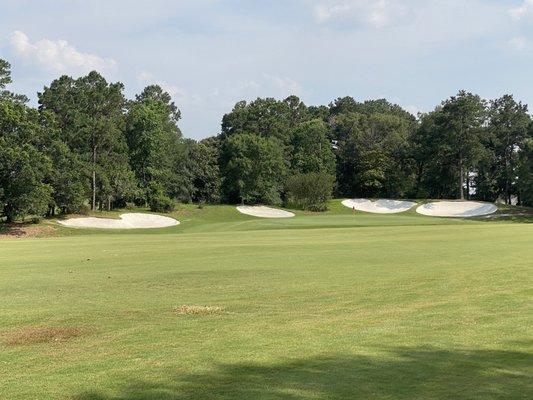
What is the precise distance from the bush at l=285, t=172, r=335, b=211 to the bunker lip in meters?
14.6

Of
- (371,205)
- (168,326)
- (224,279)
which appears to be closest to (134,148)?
(371,205)

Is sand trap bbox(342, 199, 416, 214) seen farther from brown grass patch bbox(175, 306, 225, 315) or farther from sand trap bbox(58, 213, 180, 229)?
brown grass patch bbox(175, 306, 225, 315)

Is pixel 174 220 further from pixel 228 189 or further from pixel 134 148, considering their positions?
pixel 228 189

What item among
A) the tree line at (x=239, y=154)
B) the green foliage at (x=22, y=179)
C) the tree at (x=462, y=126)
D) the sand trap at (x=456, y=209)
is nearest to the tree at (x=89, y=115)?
the tree line at (x=239, y=154)

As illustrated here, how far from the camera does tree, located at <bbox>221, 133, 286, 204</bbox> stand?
94.3 meters

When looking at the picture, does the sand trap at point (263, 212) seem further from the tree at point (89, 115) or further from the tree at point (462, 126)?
the tree at point (462, 126)

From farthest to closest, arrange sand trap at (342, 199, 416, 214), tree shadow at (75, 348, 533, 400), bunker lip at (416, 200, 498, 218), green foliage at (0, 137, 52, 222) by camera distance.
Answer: sand trap at (342, 199, 416, 214) < bunker lip at (416, 200, 498, 218) < green foliage at (0, 137, 52, 222) < tree shadow at (75, 348, 533, 400)

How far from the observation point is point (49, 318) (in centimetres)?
1157

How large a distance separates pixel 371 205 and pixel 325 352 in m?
84.3

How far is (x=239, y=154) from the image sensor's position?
96.9 m

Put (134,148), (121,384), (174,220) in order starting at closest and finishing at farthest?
(121,384)
(174,220)
(134,148)

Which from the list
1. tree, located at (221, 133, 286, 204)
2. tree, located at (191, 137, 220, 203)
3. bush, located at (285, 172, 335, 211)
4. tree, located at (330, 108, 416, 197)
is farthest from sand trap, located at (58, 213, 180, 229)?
tree, located at (330, 108, 416, 197)

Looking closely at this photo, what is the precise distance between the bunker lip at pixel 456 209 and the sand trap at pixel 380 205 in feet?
9.44

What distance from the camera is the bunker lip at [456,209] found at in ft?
261
